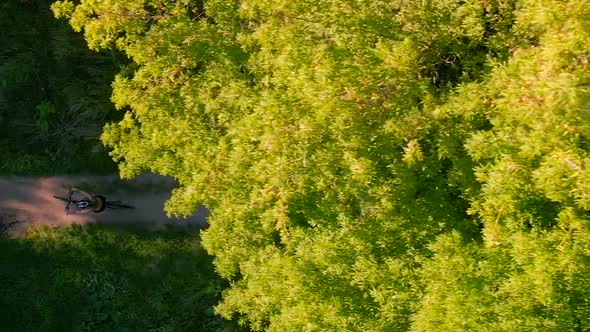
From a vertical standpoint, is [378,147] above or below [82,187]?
above

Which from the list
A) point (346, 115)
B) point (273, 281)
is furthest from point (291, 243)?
point (346, 115)

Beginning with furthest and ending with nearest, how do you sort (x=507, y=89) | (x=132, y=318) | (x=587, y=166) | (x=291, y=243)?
(x=132, y=318), (x=291, y=243), (x=507, y=89), (x=587, y=166)

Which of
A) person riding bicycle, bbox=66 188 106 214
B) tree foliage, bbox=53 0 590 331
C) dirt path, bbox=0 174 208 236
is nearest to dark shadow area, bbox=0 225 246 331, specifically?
dirt path, bbox=0 174 208 236

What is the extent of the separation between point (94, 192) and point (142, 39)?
661cm

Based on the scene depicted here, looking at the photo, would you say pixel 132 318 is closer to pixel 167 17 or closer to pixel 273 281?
pixel 273 281

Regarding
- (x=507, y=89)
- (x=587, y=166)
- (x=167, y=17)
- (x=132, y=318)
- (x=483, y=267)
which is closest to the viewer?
(x=587, y=166)

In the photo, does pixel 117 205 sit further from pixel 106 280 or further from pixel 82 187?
pixel 106 280

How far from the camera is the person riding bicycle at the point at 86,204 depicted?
48.1ft

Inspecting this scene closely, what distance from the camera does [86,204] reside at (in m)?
14.6

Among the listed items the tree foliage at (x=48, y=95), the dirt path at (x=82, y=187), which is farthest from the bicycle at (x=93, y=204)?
the tree foliage at (x=48, y=95)

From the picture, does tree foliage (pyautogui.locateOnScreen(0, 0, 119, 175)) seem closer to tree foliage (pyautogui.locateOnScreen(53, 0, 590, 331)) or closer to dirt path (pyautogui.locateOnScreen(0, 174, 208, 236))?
dirt path (pyautogui.locateOnScreen(0, 174, 208, 236))

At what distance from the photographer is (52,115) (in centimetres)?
1505

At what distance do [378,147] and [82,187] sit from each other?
9.56 meters

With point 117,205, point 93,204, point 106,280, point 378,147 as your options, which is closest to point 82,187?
point 93,204
